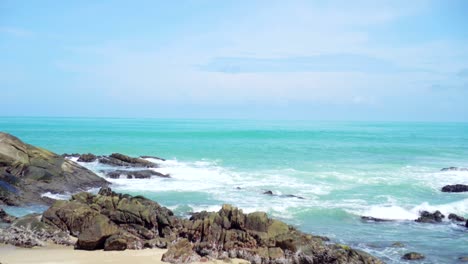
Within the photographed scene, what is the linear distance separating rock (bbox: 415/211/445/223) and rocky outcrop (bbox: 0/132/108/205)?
18856 mm

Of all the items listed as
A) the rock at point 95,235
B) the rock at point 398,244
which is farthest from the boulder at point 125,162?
the rock at point 398,244

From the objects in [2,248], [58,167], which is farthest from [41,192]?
[2,248]

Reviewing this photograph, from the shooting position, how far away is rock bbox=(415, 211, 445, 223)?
22025mm

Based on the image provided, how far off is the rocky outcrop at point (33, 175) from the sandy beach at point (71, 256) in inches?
338

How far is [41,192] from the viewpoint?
24.8 meters

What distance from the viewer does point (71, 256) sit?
14.1m

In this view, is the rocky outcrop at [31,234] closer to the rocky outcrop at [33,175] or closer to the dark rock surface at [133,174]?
the rocky outcrop at [33,175]

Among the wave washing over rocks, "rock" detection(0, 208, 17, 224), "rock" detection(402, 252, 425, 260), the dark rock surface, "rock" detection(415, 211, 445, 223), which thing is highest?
the wave washing over rocks

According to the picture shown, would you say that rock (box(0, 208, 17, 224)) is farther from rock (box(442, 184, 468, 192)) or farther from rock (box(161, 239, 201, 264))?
rock (box(442, 184, 468, 192))

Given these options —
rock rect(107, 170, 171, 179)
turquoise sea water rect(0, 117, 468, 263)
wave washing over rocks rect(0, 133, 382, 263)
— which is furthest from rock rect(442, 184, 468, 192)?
rock rect(107, 170, 171, 179)

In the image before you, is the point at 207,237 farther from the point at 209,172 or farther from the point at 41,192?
the point at 209,172

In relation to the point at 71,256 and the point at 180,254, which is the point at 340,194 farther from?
the point at 71,256

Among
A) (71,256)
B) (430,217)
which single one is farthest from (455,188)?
(71,256)

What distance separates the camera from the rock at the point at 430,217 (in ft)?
72.3
